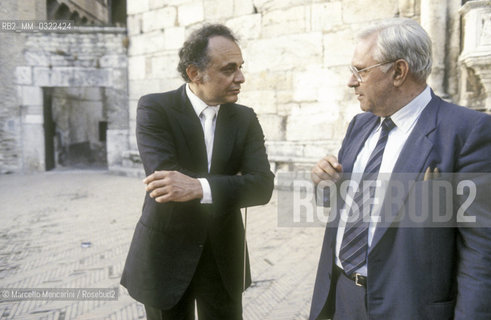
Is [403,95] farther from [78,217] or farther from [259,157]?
[78,217]

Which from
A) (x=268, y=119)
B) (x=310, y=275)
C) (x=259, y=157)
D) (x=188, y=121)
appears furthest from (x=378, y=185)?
(x=268, y=119)

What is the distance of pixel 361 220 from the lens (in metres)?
1.61

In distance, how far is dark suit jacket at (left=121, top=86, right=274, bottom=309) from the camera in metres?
1.74

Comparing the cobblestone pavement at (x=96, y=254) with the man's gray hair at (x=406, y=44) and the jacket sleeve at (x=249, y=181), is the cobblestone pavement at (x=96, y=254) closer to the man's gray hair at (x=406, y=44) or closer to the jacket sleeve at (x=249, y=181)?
the jacket sleeve at (x=249, y=181)

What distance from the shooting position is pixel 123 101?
1030cm

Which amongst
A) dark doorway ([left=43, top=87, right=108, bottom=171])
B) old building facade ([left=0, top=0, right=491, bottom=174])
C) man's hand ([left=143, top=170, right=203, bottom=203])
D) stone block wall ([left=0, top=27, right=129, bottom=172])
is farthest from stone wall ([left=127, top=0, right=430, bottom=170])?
dark doorway ([left=43, top=87, right=108, bottom=171])

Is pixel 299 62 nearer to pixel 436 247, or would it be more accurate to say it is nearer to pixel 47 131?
pixel 436 247

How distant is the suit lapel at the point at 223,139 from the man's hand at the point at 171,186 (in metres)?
0.26

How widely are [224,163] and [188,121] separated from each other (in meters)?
0.26

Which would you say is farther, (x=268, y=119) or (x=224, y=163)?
(x=268, y=119)

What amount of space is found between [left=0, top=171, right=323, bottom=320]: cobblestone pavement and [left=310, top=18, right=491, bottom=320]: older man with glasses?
1.54 m

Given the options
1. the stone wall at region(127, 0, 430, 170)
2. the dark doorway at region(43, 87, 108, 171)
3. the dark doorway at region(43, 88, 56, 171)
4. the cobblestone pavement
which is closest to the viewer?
the cobblestone pavement

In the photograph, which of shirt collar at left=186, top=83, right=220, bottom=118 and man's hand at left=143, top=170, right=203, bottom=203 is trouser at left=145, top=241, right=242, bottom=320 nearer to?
man's hand at left=143, top=170, right=203, bottom=203

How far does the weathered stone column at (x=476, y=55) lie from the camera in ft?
17.8
